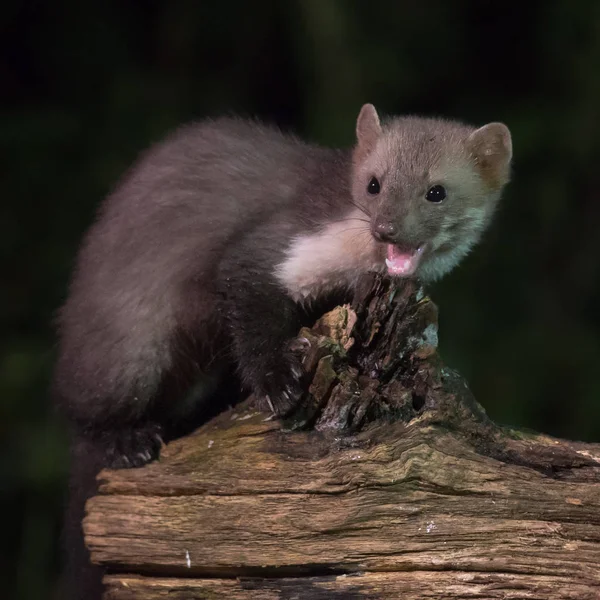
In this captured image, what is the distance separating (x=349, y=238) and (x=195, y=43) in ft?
6.85

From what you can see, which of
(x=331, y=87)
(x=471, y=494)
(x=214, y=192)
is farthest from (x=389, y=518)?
(x=331, y=87)

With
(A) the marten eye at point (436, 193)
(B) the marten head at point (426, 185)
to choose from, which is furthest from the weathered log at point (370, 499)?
(A) the marten eye at point (436, 193)

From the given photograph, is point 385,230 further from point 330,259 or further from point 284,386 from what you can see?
point 284,386

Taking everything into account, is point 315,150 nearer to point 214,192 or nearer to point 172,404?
point 214,192

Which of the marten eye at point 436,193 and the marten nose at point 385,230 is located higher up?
the marten eye at point 436,193

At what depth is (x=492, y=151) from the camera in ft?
7.65

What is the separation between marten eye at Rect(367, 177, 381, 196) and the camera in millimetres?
2252

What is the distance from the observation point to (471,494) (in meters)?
1.92

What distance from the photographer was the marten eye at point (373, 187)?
7.39ft

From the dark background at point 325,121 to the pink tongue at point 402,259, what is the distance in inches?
59.9

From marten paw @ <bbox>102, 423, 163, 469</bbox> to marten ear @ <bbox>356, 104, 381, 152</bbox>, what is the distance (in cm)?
91

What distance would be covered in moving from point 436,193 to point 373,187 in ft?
0.51

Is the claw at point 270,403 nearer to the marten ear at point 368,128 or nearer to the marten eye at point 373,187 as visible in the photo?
the marten eye at point 373,187

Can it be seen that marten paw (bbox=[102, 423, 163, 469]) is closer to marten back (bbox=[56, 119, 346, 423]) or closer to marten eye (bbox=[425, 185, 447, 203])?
marten back (bbox=[56, 119, 346, 423])
